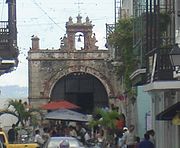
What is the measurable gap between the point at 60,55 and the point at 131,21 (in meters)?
22.9

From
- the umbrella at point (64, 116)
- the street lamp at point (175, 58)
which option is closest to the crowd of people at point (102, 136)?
the umbrella at point (64, 116)

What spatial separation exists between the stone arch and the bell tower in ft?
6.10

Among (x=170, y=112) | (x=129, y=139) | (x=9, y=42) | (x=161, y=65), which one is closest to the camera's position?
(x=170, y=112)

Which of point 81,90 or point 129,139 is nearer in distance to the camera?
point 129,139

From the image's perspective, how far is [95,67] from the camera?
6069 cm

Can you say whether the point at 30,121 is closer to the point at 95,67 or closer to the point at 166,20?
the point at 95,67

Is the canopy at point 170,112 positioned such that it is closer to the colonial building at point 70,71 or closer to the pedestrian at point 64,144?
the pedestrian at point 64,144

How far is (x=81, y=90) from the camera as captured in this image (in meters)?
63.6

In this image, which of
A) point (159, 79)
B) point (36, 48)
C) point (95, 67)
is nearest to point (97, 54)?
point (95, 67)

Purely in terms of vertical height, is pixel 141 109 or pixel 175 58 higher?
pixel 175 58

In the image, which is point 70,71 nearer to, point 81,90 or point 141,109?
point 81,90

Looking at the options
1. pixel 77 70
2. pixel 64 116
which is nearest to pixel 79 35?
pixel 77 70

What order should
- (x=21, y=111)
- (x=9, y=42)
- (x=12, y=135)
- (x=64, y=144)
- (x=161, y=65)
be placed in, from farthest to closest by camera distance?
(x=21, y=111)
(x=12, y=135)
(x=9, y=42)
(x=64, y=144)
(x=161, y=65)

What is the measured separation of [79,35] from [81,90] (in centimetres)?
465
